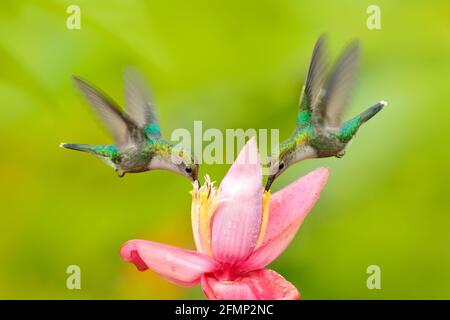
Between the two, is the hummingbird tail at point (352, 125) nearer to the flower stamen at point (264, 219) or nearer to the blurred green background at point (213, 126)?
the flower stamen at point (264, 219)

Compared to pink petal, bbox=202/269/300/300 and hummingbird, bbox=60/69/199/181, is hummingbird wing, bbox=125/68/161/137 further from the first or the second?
pink petal, bbox=202/269/300/300

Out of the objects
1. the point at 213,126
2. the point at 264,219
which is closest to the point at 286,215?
the point at 264,219

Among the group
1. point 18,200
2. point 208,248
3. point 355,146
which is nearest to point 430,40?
point 355,146

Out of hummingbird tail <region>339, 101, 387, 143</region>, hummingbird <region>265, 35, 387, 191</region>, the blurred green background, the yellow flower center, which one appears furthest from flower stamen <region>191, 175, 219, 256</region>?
the blurred green background

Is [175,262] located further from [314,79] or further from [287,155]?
[314,79]

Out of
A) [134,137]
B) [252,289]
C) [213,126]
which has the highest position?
[213,126]

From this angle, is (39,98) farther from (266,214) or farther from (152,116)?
(266,214)

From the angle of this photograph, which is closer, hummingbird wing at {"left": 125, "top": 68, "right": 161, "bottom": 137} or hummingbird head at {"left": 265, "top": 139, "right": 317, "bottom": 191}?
hummingbird head at {"left": 265, "top": 139, "right": 317, "bottom": 191}
